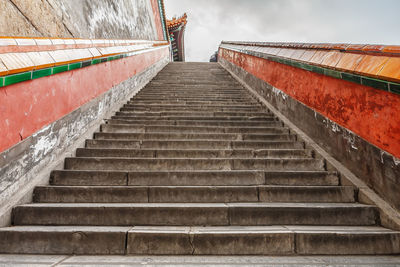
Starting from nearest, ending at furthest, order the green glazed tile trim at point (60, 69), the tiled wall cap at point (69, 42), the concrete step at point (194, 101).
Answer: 1. the green glazed tile trim at point (60, 69)
2. the tiled wall cap at point (69, 42)
3. the concrete step at point (194, 101)

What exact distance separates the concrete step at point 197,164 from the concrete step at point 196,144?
0.52m

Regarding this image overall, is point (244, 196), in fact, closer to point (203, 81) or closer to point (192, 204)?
point (192, 204)

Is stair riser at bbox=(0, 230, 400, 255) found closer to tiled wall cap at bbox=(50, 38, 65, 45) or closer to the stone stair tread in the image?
the stone stair tread

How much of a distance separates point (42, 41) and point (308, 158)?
3.55m

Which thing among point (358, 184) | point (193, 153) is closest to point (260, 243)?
point (358, 184)

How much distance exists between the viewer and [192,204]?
2289 mm

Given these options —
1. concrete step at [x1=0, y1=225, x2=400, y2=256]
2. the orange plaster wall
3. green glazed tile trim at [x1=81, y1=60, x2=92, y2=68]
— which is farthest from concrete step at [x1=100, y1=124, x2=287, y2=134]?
the orange plaster wall

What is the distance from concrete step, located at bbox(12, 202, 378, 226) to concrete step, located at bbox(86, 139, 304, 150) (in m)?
1.32

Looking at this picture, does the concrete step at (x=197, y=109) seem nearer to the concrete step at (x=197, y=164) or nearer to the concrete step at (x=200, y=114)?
the concrete step at (x=200, y=114)

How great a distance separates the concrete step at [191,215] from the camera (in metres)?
2.13

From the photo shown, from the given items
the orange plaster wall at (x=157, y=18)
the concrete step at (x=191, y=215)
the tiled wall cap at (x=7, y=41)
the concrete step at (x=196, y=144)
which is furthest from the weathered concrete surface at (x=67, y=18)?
the orange plaster wall at (x=157, y=18)

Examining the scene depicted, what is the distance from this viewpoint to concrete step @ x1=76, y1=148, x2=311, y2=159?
3129mm

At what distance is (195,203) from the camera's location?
2359mm

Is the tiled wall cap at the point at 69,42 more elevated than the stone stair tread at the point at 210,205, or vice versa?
the tiled wall cap at the point at 69,42
